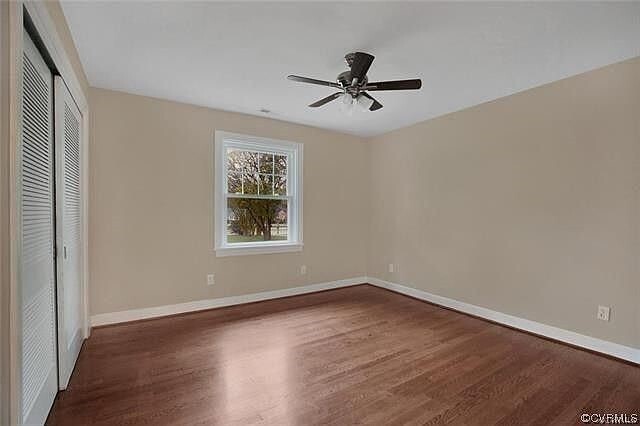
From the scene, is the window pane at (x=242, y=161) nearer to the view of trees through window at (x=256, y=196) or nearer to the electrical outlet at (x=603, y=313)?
the view of trees through window at (x=256, y=196)

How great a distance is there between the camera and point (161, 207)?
3.44 meters

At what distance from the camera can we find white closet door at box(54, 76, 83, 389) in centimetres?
197

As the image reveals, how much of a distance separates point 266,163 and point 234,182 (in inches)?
20.9

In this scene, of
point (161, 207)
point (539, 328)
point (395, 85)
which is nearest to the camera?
point (395, 85)

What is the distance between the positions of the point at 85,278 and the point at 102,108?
1690 mm

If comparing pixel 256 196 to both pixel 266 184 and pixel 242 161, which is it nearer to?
pixel 266 184

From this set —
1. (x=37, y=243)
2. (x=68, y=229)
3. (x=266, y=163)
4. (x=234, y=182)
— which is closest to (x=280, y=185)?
(x=266, y=163)

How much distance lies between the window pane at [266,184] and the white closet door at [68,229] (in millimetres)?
2034

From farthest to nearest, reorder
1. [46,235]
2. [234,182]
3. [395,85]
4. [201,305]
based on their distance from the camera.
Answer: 1. [234,182]
2. [201,305]
3. [395,85]
4. [46,235]

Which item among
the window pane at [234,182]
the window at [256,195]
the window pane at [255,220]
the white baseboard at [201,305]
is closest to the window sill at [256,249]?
the window at [256,195]

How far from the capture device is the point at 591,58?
2.48 meters

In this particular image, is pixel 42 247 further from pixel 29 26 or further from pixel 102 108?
pixel 102 108

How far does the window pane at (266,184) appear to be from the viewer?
4.21 m

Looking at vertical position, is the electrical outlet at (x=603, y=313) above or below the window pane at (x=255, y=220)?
below
